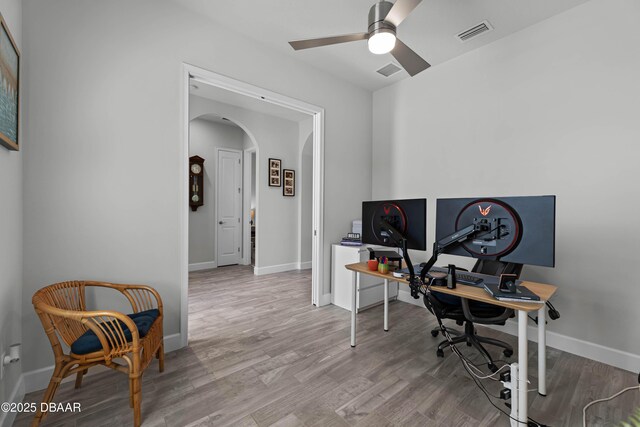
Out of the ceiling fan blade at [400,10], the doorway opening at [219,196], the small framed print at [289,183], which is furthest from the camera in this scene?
the small framed print at [289,183]

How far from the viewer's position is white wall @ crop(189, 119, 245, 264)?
17.8 feet

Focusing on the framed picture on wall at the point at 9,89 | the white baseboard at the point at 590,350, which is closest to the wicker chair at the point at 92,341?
the framed picture on wall at the point at 9,89

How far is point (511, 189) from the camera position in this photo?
Answer: 279 centimetres

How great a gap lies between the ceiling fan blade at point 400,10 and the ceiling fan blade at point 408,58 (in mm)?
226

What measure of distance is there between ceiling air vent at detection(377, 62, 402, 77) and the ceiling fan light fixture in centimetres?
149

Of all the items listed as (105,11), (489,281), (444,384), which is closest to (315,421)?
(444,384)

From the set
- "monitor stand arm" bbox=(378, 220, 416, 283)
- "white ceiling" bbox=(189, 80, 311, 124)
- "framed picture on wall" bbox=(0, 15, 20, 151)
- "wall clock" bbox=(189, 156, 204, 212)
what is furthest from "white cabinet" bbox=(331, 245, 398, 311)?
"wall clock" bbox=(189, 156, 204, 212)

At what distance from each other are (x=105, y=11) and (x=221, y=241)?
4.25 metres

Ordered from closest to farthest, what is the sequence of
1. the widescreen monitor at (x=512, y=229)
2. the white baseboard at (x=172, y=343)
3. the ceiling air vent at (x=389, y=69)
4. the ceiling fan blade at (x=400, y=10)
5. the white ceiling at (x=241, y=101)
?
the widescreen monitor at (x=512, y=229) → the ceiling fan blade at (x=400, y=10) → the white baseboard at (x=172, y=343) → the ceiling air vent at (x=389, y=69) → the white ceiling at (x=241, y=101)

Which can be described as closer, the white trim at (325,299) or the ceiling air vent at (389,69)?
the ceiling air vent at (389,69)

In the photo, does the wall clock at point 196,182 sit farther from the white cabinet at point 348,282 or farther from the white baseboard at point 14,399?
the white baseboard at point 14,399

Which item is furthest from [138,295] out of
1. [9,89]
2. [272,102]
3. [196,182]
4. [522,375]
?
[196,182]

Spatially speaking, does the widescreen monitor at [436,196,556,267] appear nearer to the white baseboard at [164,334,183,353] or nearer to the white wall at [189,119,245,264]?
the white baseboard at [164,334,183,353]

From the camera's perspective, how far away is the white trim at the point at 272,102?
2.44 metres
